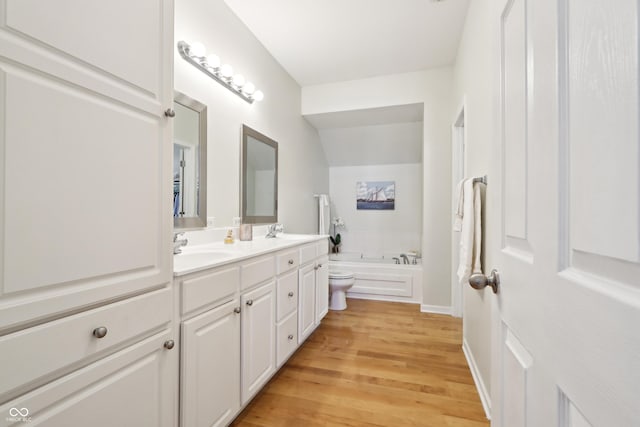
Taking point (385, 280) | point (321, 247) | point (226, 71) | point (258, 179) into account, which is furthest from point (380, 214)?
point (226, 71)

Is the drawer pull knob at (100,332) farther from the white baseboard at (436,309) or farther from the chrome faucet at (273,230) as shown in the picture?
the white baseboard at (436,309)

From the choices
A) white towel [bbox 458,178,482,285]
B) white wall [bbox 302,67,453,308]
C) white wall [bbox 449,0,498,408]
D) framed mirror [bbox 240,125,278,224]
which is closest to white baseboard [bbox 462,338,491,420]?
white wall [bbox 449,0,498,408]

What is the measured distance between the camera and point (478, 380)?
179 centimetres

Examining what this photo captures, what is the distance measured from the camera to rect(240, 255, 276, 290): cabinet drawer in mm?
1474

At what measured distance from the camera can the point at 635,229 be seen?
0.31 meters

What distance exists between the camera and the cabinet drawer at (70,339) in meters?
0.61

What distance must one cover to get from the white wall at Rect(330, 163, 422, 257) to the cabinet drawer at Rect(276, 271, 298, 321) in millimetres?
2718

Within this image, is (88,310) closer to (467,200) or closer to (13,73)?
(13,73)

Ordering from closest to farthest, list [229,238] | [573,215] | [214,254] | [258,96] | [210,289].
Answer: [573,215], [210,289], [214,254], [229,238], [258,96]

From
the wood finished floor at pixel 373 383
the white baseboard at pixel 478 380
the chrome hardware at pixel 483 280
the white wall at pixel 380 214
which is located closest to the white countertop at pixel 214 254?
the wood finished floor at pixel 373 383

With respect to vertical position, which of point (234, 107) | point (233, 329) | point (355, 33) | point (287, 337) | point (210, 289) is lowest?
point (287, 337)

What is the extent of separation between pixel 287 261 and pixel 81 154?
138 centimetres

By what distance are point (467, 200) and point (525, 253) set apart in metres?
1.30

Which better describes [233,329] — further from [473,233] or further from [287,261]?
[473,233]
